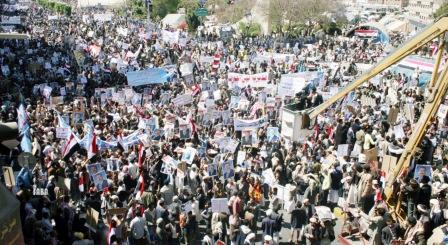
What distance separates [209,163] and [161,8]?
60.4m

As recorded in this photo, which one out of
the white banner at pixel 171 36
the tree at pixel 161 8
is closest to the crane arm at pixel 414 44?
the white banner at pixel 171 36

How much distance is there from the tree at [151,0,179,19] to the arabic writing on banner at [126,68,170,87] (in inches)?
1906

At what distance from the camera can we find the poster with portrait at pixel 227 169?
13642 millimetres

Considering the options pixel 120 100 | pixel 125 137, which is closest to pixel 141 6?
pixel 120 100

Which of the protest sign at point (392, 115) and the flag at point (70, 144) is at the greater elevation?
the flag at point (70, 144)

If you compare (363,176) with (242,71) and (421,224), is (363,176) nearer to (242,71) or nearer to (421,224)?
(421,224)

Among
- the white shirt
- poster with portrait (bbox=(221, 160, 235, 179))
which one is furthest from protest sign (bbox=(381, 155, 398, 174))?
the white shirt

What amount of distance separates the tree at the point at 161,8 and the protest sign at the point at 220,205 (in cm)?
6166

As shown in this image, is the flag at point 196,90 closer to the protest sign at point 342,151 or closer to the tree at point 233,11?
the protest sign at point 342,151

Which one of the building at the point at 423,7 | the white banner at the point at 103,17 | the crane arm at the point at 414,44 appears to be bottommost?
the building at the point at 423,7

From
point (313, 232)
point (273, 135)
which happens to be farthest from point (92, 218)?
point (273, 135)

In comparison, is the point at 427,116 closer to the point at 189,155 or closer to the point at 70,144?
the point at 189,155

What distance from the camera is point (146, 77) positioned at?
2353 cm

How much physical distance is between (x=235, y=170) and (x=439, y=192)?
5086 mm
